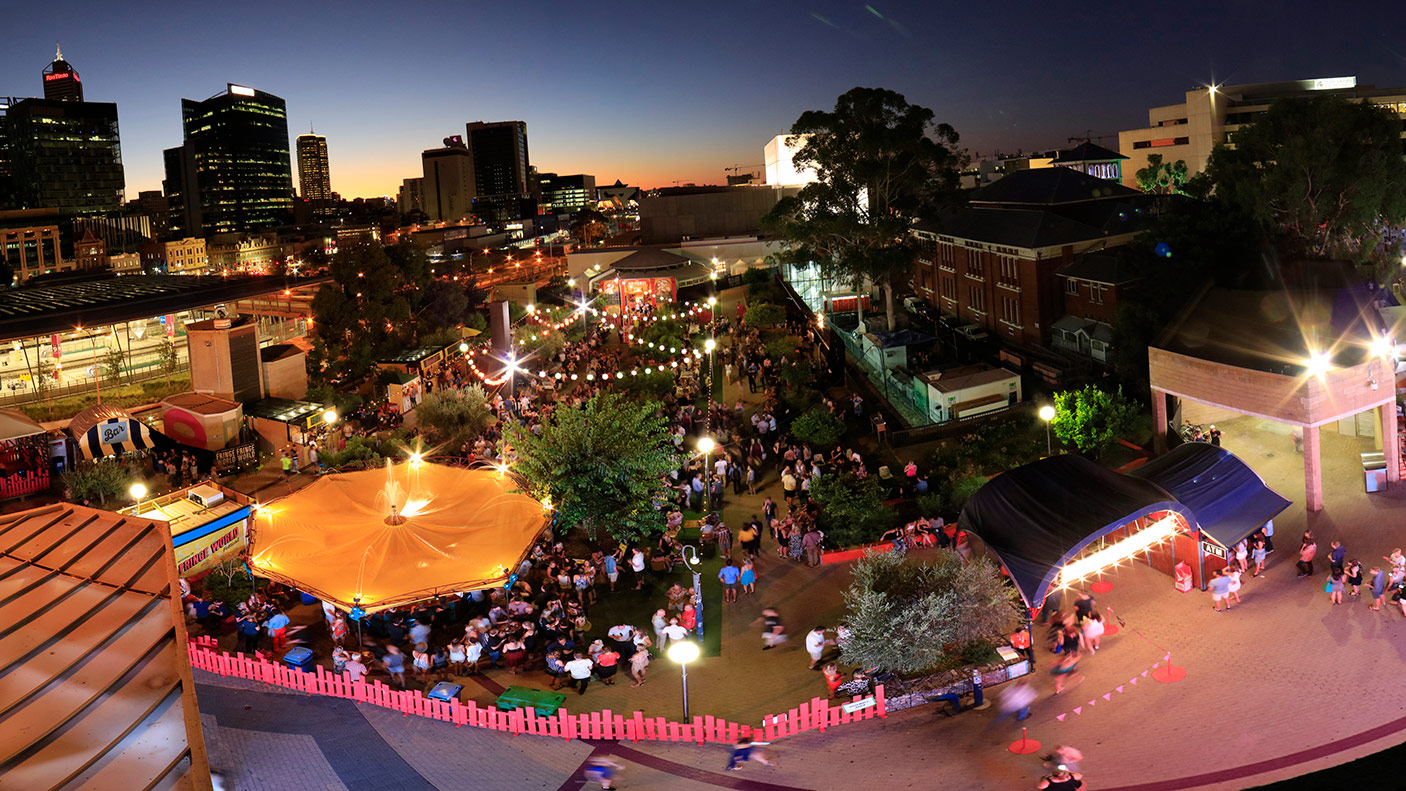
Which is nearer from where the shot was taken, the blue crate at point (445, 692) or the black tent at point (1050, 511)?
the blue crate at point (445, 692)

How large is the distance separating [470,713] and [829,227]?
1052 inches

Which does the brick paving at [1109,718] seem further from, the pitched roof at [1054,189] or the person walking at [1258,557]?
the pitched roof at [1054,189]

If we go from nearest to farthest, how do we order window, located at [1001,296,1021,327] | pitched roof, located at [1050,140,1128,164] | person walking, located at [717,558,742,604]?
person walking, located at [717,558,742,604] < window, located at [1001,296,1021,327] < pitched roof, located at [1050,140,1128,164]

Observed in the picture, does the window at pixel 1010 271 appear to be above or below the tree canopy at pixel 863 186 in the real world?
below

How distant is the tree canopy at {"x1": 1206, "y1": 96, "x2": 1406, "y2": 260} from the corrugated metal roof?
2894 cm

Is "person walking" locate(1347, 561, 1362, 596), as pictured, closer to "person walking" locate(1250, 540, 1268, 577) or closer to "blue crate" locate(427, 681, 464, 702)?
"person walking" locate(1250, 540, 1268, 577)

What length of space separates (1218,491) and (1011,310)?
20.9 meters

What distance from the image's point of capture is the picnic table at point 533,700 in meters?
12.5

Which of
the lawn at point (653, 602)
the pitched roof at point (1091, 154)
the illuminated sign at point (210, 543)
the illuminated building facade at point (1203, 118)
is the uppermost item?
the illuminated building facade at point (1203, 118)

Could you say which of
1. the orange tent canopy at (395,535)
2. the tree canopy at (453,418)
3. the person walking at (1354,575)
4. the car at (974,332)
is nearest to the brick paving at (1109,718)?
the person walking at (1354,575)

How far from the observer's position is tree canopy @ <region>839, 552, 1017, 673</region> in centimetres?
1277

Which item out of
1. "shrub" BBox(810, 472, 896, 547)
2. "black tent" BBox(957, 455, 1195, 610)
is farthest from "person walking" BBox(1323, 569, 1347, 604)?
"shrub" BBox(810, 472, 896, 547)

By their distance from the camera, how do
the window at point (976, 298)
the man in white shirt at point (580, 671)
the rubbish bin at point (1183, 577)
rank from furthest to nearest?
the window at point (976, 298), the rubbish bin at point (1183, 577), the man in white shirt at point (580, 671)

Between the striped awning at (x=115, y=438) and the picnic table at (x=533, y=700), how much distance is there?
716 inches
